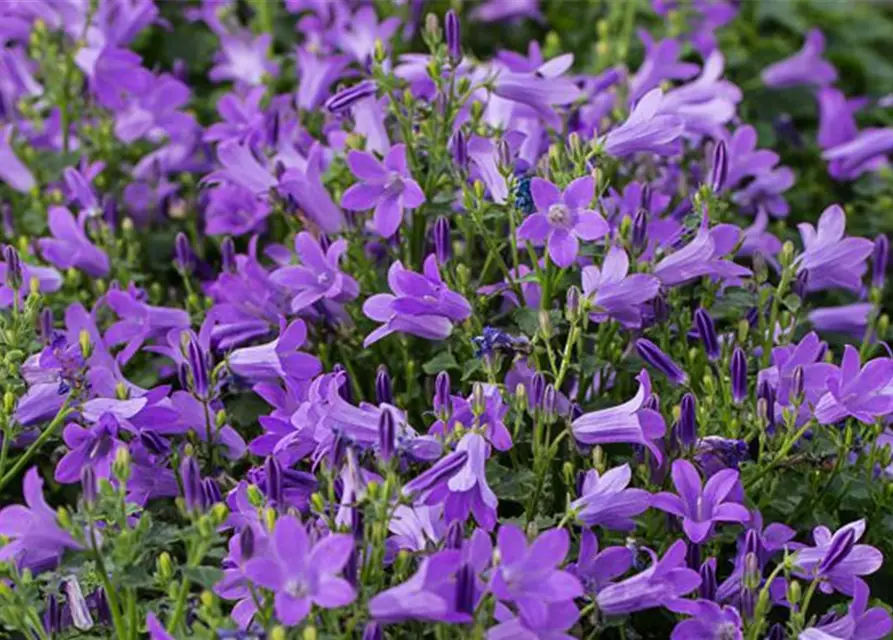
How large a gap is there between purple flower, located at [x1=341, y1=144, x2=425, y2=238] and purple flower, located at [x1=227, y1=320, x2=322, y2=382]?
0.67ft

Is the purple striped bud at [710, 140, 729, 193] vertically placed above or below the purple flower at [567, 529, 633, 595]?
above

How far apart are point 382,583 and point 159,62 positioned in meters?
2.16

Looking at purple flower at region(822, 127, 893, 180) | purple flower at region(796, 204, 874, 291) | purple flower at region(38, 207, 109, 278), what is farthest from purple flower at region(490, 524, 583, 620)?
purple flower at region(822, 127, 893, 180)

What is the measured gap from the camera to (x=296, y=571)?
142 centimetres

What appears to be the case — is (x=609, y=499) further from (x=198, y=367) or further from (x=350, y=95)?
(x=350, y=95)

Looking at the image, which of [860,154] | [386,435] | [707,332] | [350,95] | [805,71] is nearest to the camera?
[386,435]

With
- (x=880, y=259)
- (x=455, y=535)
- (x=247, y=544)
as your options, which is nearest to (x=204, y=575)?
(x=247, y=544)

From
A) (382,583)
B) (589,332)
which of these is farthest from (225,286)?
(382,583)

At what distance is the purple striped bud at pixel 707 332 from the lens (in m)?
1.95

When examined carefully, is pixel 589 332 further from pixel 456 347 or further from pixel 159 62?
pixel 159 62

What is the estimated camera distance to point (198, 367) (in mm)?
1819

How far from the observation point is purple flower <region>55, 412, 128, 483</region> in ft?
5.76

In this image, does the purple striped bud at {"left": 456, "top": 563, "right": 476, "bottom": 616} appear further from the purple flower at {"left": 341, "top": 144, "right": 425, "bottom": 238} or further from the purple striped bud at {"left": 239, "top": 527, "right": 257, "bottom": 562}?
the purple flower at {"left": 341, "top": 144, "right": 425, "bottom": 238}

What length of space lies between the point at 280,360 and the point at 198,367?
148mm
